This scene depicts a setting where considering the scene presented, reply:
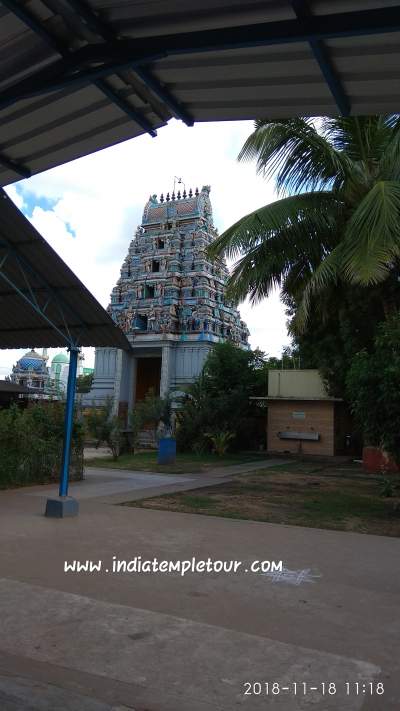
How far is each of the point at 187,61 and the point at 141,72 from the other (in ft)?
1.03

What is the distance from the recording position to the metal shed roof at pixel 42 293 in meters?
9.00

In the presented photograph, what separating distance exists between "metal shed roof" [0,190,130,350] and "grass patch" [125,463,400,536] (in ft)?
11.2

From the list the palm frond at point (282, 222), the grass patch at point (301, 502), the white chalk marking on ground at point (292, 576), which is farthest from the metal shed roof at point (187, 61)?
the palm frond at point (282, 222)

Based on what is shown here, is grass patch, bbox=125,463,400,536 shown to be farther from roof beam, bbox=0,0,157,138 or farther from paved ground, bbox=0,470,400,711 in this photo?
roof beam, bbox=0,0,157,138

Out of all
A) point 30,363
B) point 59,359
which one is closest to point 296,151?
point 30,363

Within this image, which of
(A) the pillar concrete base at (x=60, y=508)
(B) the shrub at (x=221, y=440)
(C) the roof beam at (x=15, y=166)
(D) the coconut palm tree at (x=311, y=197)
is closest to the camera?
(C) the roof beam at (x=15, y=166)

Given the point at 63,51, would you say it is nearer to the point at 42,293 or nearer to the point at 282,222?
the point at 42,293

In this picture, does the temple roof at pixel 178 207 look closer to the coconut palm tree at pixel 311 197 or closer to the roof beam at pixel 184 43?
the coconut palm tree at pixel 311 197

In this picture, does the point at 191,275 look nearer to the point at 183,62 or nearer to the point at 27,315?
the point at 27,315

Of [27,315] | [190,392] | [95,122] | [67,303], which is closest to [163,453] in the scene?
[190,392]

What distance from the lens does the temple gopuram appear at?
34.8 meters

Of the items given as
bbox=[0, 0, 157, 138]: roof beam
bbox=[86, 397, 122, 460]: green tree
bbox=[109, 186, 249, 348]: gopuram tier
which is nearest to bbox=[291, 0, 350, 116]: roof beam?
bbox=[0, 0, 157, 138]: roof beam

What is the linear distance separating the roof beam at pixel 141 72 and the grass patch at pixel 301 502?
648cm

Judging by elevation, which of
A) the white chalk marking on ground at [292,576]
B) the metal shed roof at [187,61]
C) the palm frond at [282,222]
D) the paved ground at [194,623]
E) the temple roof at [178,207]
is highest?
the temple roof at [178,207]
